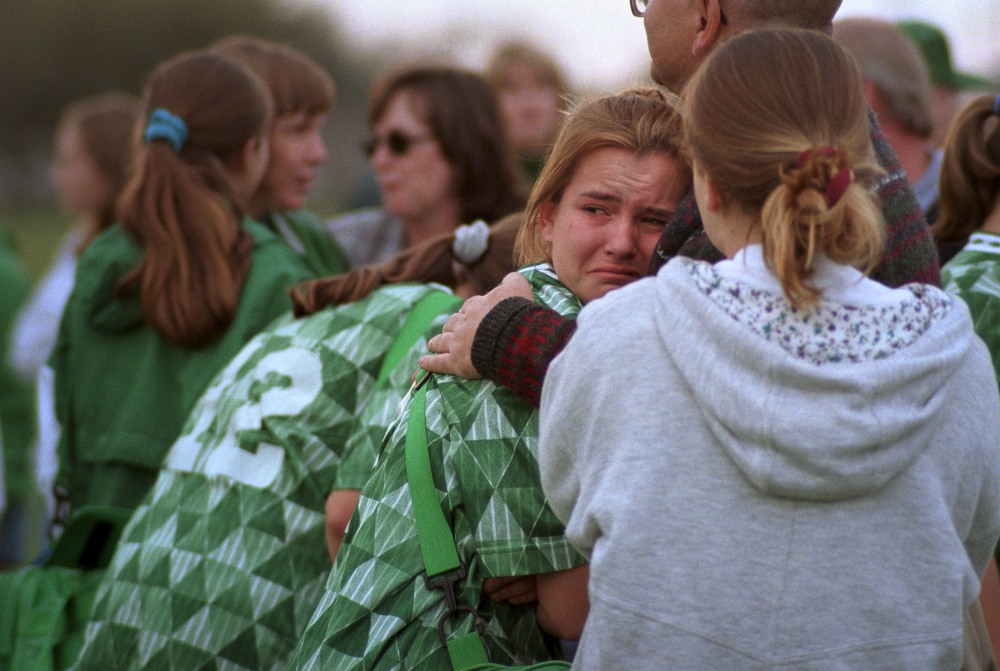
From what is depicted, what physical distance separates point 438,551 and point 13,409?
4.97 m

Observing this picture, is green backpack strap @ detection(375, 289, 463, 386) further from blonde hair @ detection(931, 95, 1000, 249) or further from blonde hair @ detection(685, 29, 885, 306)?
blonde hair @ detection(931, 95, 1000, 249)

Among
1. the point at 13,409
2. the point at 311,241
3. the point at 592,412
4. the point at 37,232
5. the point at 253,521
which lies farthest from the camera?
the point at 37,232

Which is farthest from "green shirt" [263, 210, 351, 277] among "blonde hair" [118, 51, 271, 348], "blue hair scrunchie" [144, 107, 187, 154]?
"blue hair scrunchie" [144, 107, 187, 154]

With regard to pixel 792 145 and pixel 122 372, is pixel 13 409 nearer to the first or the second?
pixel 122 372

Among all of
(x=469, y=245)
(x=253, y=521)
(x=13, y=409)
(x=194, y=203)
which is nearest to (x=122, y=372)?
(x=194, y=203)

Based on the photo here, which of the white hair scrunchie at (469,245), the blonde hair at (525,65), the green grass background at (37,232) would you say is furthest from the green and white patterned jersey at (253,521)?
the green grass background at (37,232)

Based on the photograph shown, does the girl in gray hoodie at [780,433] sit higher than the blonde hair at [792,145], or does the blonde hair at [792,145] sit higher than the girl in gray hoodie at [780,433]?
the blonde hair at [792,145]

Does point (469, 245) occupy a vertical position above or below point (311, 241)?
above

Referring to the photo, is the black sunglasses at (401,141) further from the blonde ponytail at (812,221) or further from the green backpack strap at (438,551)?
the blonde ponytail at (812,221)

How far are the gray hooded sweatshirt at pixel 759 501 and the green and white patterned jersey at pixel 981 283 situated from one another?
3.64ft

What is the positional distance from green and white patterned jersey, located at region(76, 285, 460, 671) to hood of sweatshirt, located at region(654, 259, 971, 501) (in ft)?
3.57

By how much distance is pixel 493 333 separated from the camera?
84.7 inches

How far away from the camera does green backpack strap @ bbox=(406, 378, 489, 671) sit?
2158 mm

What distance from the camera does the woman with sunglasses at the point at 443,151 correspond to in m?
5.00
